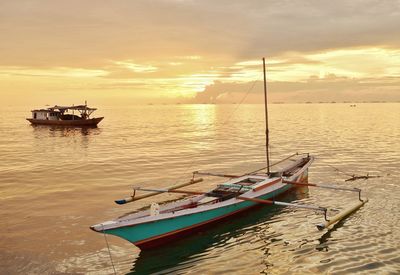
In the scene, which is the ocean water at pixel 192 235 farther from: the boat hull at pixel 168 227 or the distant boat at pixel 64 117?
the distant boat at pixel 64 117

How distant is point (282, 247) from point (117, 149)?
122ft

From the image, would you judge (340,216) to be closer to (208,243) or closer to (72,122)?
(208,243)

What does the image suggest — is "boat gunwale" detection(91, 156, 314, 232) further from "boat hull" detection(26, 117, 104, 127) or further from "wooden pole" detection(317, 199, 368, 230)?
"boat hull" detection(26, 117, 104, 127)

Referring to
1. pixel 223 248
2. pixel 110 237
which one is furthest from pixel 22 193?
pixel 223 248

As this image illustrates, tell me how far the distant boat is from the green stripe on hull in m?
65.7

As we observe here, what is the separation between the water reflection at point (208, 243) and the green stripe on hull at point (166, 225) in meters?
0.62

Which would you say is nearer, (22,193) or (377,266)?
(377,266)

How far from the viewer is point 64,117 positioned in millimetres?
84438

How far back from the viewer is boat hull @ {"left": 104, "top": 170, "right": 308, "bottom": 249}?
47.3 ft

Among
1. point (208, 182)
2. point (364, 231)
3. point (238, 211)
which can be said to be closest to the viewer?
point (364, 231)

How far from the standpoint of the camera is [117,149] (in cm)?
4938

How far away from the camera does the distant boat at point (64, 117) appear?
79.1 metres

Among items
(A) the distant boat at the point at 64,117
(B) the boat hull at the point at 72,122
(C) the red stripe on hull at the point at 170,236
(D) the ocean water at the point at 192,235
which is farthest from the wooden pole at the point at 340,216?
(B) the boat hull at the point at 72,122

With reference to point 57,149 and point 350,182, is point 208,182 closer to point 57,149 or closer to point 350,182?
point 350,182
